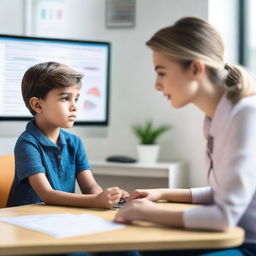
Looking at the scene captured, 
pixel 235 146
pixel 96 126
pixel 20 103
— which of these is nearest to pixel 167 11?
pixel 96 126

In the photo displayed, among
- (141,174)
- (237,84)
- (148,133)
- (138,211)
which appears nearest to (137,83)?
(148,133)

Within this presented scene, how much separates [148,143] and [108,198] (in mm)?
1554

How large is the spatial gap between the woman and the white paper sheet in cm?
7

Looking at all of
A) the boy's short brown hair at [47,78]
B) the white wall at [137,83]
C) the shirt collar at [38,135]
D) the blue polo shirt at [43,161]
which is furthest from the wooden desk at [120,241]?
the white wall at [137,83]

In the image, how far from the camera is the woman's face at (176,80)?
1303mm

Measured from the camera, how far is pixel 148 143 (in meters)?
3.04

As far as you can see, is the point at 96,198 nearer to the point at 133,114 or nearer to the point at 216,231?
the point at 216,231

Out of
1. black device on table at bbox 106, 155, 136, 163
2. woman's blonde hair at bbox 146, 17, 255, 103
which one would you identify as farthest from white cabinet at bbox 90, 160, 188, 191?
woman's blonde hair at bbox 146, 17, 255, 103

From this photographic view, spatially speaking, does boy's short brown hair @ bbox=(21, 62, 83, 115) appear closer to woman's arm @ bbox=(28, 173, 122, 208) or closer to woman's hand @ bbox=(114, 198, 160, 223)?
woman's arm @ bbox=(28, 173, 122, 208)

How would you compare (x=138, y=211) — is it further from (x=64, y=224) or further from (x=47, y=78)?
(x=47, y=78)

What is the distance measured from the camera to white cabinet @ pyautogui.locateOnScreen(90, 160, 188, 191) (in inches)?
111

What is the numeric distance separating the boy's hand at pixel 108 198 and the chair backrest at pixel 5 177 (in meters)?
0.60

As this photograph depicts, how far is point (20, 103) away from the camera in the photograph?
2486 mm

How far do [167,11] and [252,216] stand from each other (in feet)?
6.73
